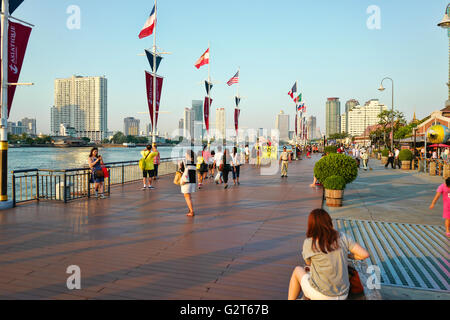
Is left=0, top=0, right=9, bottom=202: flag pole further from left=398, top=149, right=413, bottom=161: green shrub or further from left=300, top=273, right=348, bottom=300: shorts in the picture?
left=398, top=149, right=413, bottom=161: green shrub

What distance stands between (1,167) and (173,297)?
24.6 feet

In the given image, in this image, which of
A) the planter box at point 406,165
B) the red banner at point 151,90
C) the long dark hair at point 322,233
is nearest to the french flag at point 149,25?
the red banner at point 151,90

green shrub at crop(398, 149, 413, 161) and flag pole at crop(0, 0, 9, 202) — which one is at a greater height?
flag pole at crop(0, 0, 9, 202)

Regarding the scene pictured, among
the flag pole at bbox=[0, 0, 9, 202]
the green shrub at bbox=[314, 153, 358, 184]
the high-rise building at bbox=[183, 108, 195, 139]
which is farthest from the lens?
the high-rise building at bbox=[183, 108, 195, 139]

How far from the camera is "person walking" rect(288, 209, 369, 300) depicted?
315 cm

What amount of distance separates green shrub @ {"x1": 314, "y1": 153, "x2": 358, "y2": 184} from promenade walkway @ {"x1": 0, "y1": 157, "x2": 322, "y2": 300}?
147cm

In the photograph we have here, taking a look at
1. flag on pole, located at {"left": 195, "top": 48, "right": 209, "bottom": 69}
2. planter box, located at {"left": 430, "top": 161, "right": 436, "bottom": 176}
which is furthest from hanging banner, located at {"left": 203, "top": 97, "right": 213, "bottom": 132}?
planter box, located at {"left": 430, "top": 161, "right": 436, "bottom": 176}

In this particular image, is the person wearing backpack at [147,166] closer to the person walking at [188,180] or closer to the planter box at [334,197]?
the person walking at [188,180]

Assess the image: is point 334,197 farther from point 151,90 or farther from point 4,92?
point 151,90

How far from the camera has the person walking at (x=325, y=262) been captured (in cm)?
315

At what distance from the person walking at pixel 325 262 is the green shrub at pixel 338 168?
8.40m

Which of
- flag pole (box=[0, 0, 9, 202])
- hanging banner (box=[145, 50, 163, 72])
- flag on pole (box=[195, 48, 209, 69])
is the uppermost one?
flag on pole (box=[195, 48, 209, 69])

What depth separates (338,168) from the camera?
37.2ft
